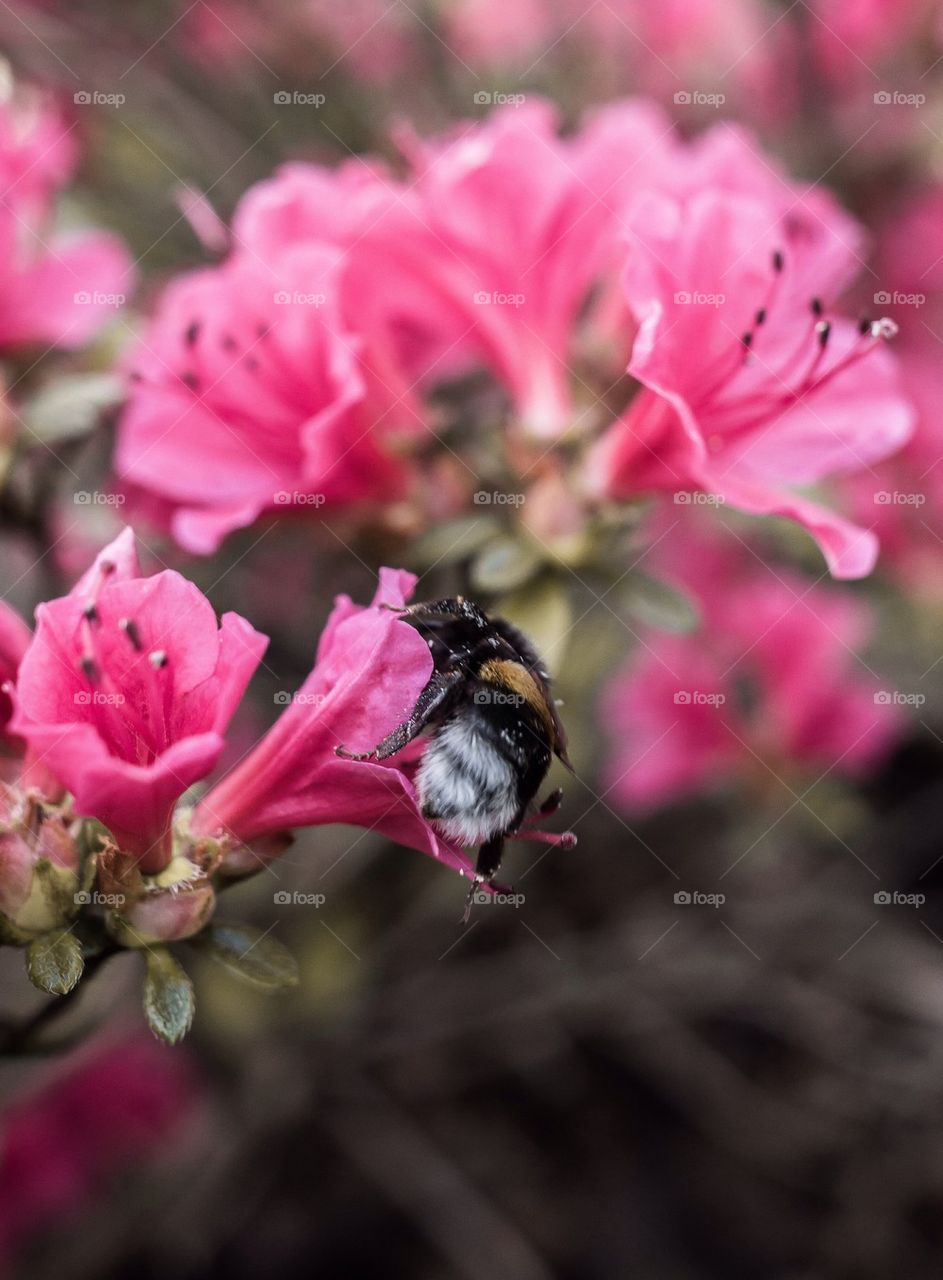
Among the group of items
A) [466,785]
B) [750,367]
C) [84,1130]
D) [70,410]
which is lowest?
[84,1130]

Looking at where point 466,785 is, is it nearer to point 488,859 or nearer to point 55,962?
point 488,859

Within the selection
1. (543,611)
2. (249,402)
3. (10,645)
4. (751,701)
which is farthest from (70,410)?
(751,701)

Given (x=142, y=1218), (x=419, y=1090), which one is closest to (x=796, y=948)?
(x=419, y=1090)

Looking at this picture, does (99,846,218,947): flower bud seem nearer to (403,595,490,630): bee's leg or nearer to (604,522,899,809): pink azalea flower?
(403,595,490,630): bee's leg

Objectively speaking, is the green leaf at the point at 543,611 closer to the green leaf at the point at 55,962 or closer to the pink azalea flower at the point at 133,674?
the pink azalea flower at the point at 133,674

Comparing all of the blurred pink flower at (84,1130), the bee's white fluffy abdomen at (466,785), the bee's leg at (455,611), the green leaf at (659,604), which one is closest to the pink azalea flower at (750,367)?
the green leaf at (659,604)

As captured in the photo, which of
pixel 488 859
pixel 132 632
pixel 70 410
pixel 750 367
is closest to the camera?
pixel 132 632

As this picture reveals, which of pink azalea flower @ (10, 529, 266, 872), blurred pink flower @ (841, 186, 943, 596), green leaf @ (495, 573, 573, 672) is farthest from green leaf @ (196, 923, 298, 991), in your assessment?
blurred pink flower @ (841, 186, 943, 596)
